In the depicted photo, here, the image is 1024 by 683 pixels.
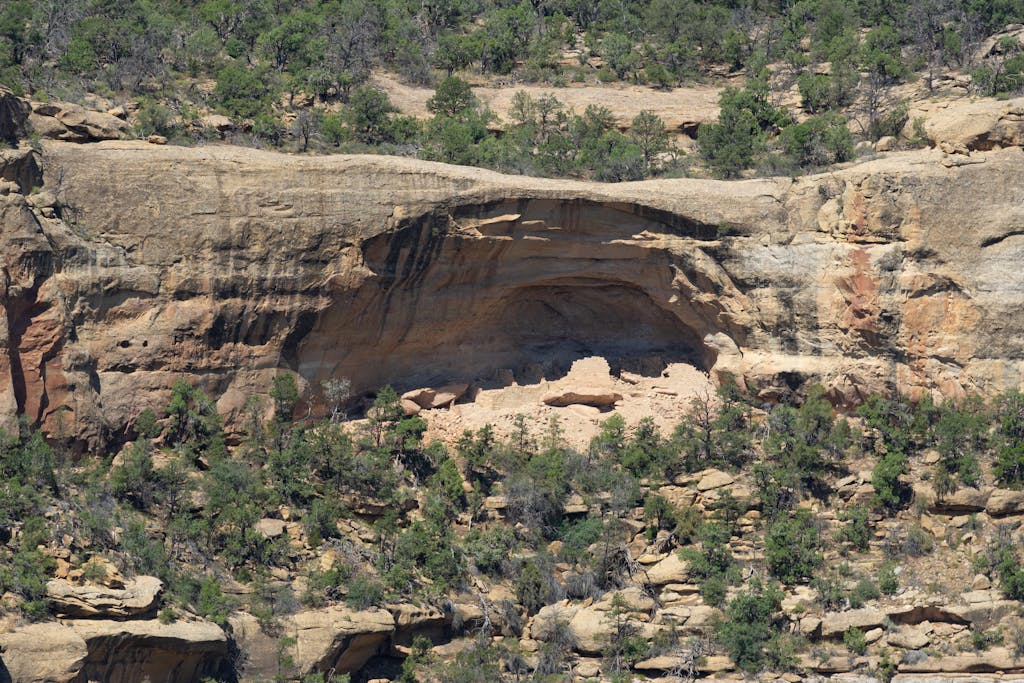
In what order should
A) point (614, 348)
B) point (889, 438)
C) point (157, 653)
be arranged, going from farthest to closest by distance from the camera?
point (614, 348) < point (889, 438) < point (157, 653)

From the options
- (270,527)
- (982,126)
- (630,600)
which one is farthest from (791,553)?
(982,126)

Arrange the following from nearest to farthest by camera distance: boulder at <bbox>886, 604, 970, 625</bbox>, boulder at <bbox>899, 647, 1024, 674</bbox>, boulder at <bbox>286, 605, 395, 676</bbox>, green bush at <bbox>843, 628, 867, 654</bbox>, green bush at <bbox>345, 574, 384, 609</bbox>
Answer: boulder at <bbox>286, 605, 395, 676</bbox> → green bush at <bbox>345, 574, 384, 609</bbox> → boulder at <bbox>899, 647, 1024, 674</bbox> → green bush at <bbox>843, 628, 867, 654</bbox> → boulder at <bbox>886, 604, 970, 625</bbox>

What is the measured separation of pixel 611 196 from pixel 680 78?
14.1 meters

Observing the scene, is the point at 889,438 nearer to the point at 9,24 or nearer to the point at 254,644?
the point at 254,644

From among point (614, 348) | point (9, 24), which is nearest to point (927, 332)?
point (614, 348)

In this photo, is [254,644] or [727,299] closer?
[254,644]

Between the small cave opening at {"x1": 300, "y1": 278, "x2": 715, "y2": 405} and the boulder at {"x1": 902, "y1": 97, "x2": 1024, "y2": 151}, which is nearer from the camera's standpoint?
the small cave opening at {"x1": 300, "y1": 278, "x2": 715, "y2": 405}

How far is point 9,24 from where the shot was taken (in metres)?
44.0

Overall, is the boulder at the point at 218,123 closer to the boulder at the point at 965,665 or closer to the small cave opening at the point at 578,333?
the small cave opening at the point at 578,333

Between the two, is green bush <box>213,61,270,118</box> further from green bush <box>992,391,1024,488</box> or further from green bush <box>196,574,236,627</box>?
green bush <box>992,391,1024,488</box>

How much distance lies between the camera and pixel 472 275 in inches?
1436

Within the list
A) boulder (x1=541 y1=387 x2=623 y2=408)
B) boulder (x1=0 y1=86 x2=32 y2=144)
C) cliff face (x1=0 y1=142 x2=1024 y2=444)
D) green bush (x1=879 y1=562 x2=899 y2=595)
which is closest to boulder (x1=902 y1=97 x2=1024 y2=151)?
cliff face (x1=0 y1=142 x2=1024 y2=444)

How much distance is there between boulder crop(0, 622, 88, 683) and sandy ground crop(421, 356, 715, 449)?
33.2ft

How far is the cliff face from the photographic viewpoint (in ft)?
111
